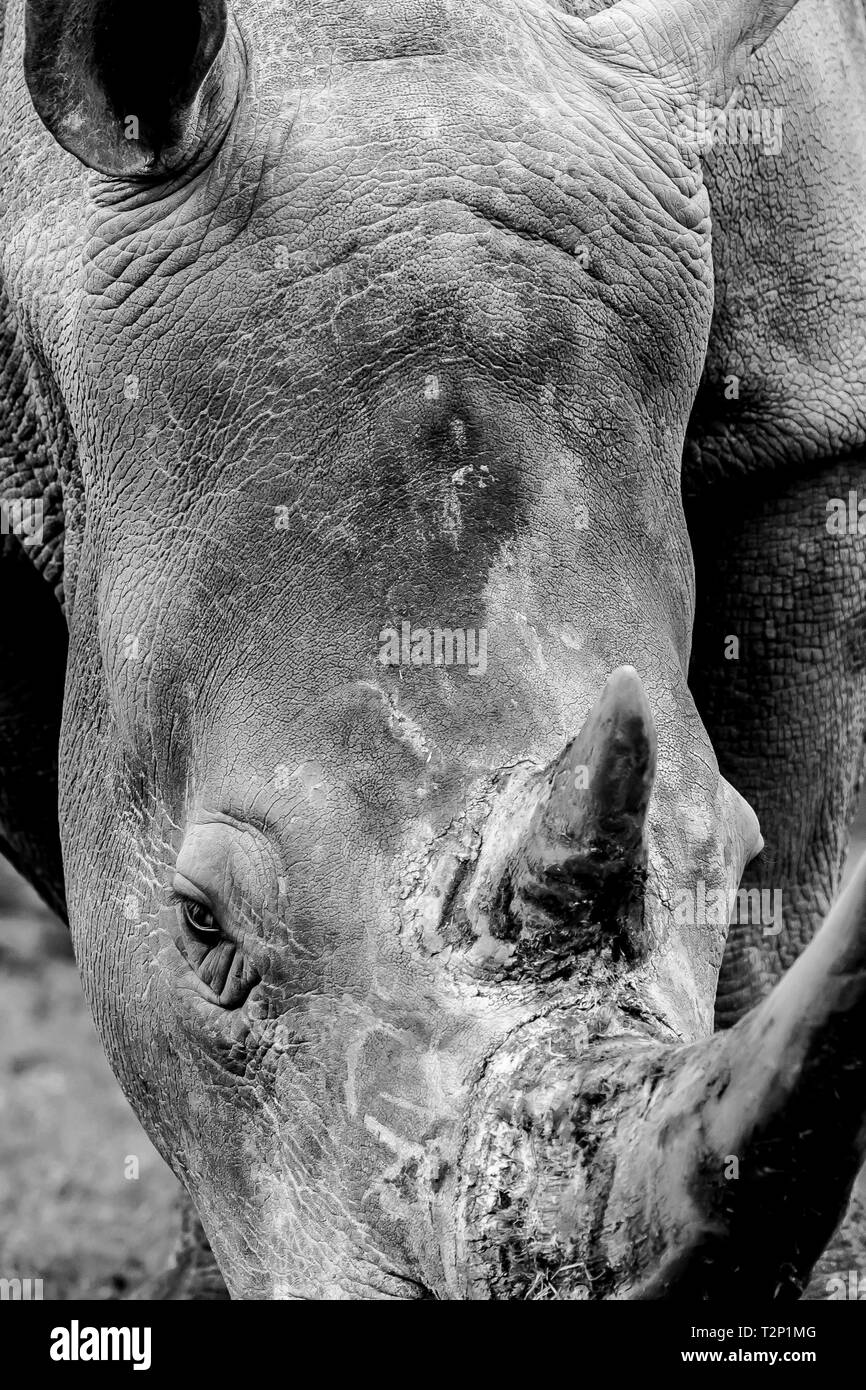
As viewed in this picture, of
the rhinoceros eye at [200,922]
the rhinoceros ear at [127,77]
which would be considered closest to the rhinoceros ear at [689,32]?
the rhinoceros ear at [127,77]

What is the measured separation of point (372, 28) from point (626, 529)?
3.28 feet

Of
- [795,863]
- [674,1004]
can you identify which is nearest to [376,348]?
[674,1004]

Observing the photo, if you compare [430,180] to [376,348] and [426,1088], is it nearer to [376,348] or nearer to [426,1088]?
[376,348]

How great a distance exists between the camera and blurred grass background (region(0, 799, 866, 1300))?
250 inches

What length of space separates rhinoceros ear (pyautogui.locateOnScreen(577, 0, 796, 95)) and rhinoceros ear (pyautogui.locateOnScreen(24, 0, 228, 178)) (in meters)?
0.87

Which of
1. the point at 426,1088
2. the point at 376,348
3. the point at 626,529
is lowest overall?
the point at 426,1088

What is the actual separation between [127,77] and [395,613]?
41.0 inches

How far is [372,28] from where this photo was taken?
12.5ft

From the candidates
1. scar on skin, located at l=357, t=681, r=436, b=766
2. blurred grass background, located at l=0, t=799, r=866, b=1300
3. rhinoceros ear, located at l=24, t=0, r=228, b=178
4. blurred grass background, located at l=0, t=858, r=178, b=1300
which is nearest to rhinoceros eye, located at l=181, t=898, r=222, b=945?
scar on skin, located at l=357, t=681, r=436, b=766

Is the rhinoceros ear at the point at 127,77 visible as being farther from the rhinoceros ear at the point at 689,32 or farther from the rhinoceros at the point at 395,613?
the rhinoceros ear at the point at 689,32

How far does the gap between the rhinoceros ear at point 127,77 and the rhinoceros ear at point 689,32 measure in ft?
2.86

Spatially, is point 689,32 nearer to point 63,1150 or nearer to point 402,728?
point 402,728

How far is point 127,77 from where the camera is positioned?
365cm

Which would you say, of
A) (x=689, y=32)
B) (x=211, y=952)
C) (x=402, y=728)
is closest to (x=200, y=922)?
(x=211, y=952)
